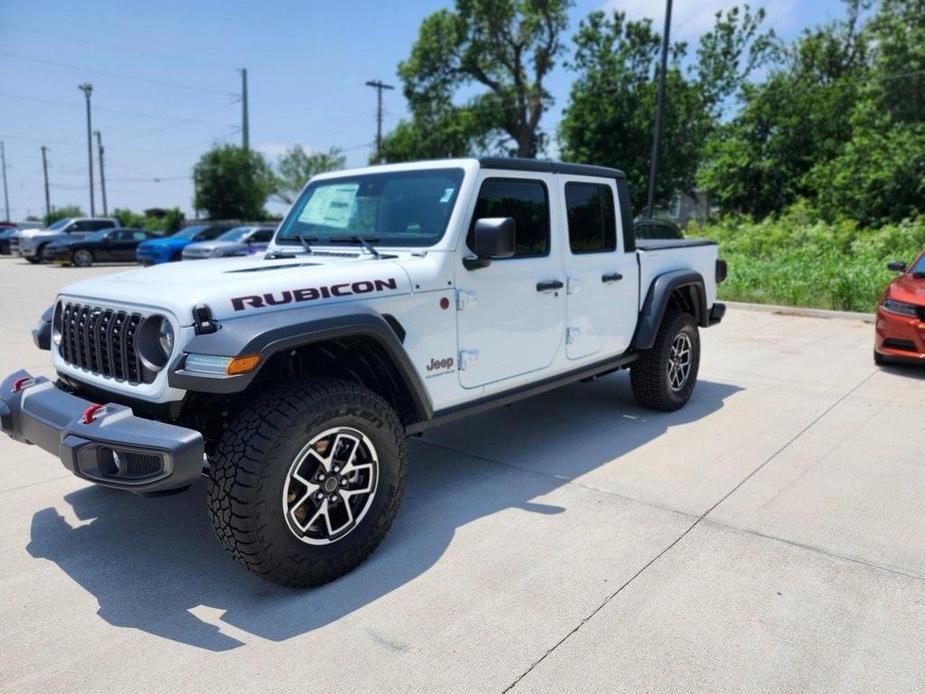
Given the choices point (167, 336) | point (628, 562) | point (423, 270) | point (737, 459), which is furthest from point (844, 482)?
point (167, 336)

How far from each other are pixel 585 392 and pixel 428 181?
3.16m

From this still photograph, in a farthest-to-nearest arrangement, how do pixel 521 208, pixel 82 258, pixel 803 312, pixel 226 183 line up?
pixel 226 183
pixel 82 258
pixel 803 312
pixel 521 208

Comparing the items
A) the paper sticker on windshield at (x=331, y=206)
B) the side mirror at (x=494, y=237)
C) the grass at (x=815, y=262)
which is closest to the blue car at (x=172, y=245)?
the grass at (x=815, y=262)

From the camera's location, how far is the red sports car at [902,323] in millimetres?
6805

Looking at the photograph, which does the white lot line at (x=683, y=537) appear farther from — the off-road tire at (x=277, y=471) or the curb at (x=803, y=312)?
the curb at (x=803, y=312)

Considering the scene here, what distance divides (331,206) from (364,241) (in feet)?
2.02

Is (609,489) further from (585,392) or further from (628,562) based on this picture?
(585,392)

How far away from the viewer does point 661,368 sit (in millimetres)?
5512

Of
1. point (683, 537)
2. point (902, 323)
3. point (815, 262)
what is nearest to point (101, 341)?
point (683, 537)

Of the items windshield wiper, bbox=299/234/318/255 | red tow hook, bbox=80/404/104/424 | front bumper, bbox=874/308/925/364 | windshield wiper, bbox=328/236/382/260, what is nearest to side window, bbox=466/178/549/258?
windshield wiper, bbox=328/236/382/260

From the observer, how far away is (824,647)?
2652 mm

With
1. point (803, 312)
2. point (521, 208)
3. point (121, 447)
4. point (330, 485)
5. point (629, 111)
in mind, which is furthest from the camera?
point (629, 111)

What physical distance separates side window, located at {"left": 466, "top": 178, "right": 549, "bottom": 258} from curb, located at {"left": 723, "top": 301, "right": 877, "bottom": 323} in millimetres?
8104

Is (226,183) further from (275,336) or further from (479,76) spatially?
(275,336)
